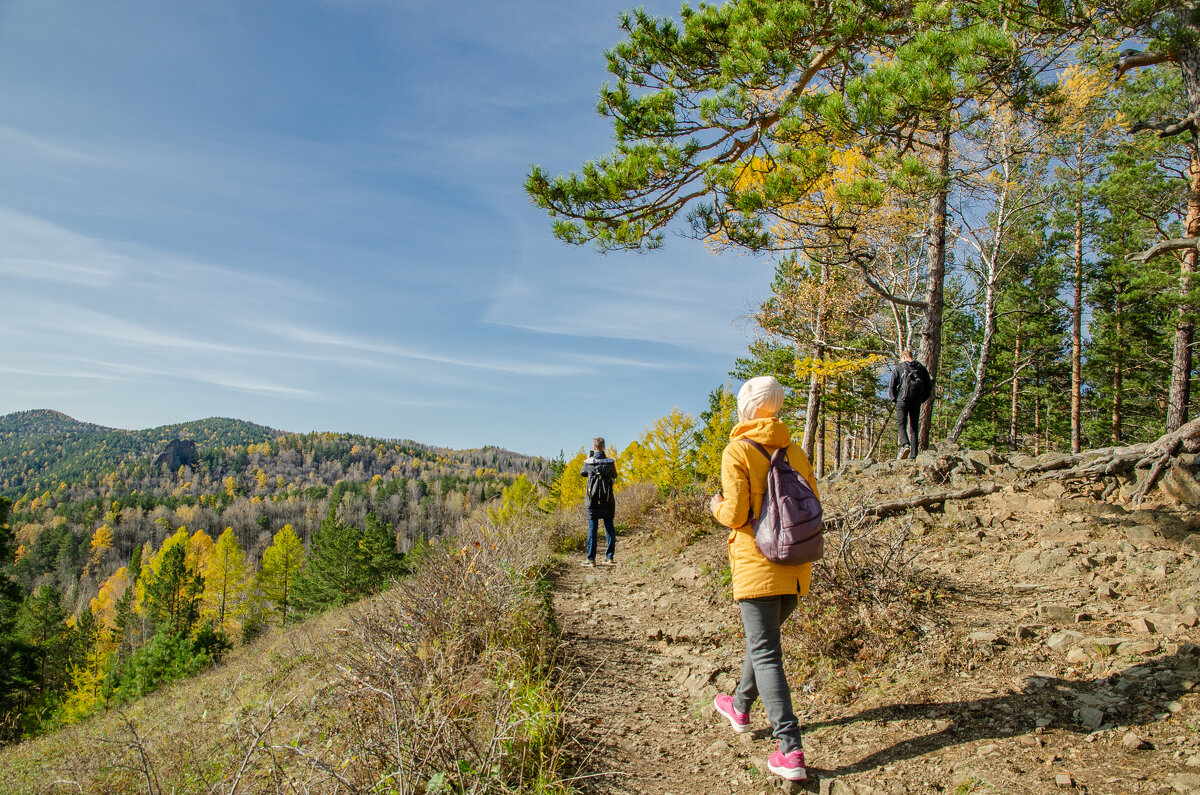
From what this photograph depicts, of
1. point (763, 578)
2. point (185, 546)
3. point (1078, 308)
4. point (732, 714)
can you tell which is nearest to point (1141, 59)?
point (763, 578)

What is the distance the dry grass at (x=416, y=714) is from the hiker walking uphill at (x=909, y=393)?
570 centimetres

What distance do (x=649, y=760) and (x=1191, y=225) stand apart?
14.2 meters

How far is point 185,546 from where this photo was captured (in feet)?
210

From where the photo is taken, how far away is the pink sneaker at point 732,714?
10.7ft

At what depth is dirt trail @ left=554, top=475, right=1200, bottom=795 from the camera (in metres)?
2.59

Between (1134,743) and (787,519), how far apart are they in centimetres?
175

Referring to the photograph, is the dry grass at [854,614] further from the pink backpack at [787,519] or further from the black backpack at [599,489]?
the black backpack at [599,489]

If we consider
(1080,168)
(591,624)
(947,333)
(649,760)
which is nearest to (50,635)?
(591,624)

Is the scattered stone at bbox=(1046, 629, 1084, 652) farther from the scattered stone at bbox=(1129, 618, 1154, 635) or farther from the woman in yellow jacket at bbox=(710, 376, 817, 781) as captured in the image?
the woman in yellow jacket at bbox=(710, 376, 817, 781)

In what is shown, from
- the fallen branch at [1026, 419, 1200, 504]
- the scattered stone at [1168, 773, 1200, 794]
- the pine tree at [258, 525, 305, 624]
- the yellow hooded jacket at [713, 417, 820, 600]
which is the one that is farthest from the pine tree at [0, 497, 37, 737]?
the pine tree at [258, 525, 305, 624]

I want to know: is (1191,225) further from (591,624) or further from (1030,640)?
(591,624)

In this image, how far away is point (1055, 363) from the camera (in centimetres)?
2252

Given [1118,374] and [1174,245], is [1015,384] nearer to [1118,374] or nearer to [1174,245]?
[1118,374]

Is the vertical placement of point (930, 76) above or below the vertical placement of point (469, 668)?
above
